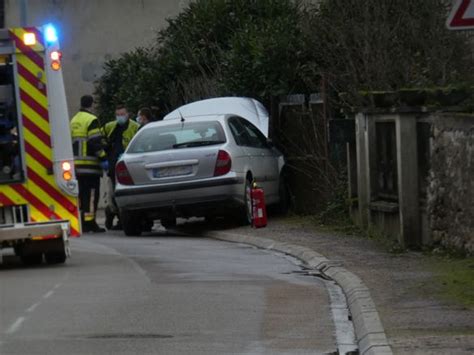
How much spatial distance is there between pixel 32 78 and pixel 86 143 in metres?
5.51

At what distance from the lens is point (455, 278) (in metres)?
11.7

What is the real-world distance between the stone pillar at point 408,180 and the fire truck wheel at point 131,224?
5159mm

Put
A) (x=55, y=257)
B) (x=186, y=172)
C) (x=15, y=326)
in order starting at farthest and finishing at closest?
(x=186, y=172) → (x=55, y=257) → (x=15, y=326)

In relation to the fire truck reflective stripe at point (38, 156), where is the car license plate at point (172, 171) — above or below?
below

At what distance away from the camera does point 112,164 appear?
20281 millimetres

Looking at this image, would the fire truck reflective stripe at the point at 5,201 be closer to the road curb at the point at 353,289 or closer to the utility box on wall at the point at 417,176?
the road curb at the point at 353,289

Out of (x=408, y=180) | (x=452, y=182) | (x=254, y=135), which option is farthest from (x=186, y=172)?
(x=452, y=182)

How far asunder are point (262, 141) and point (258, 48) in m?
2.47

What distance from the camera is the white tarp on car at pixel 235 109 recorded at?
68.8 ft

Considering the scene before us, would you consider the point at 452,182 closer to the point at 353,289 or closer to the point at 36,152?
the point at 353,289

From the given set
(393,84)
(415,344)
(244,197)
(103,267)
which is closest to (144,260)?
(103,267)

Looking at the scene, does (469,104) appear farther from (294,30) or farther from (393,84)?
(294,30)

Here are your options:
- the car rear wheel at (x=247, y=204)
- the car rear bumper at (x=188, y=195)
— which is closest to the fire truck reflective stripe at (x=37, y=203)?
the car rear bumper at (x=188, y=195)

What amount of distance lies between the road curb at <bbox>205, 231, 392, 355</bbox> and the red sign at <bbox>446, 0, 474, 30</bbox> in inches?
82.2
